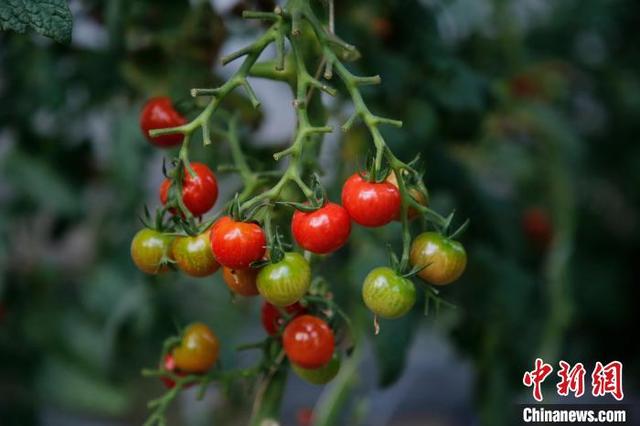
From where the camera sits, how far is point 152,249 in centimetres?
51

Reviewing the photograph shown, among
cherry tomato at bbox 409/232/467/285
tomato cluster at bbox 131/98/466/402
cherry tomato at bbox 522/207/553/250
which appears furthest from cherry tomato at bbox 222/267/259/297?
cherry tomato at bbox 522/207/553/250

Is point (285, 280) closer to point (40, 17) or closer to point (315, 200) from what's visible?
point (315, 200)

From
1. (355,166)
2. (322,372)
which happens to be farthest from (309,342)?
(355,166)

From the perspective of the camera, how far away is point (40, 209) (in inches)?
44.2

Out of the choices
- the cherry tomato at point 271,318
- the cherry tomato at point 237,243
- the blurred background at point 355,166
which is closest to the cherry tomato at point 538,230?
the blurred background at point 355,166

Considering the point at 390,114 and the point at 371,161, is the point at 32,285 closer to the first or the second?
the point at 390,114

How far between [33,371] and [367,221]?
1006 millimetres

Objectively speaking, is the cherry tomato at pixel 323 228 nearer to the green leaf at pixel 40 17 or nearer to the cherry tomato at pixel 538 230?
the green leaf at pixel 40 17

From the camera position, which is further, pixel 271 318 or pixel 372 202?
pixel 271 318

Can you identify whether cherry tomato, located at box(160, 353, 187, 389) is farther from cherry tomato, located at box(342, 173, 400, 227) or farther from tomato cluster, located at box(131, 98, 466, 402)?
cherry tomato, located at box(342, 173, 400, 227)

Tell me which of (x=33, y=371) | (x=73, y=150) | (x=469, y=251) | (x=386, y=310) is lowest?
(x=33, y=371)

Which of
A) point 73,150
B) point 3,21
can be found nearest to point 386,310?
point 3,21

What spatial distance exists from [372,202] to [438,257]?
0.19 ft

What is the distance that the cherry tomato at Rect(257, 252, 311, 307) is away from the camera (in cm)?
46
